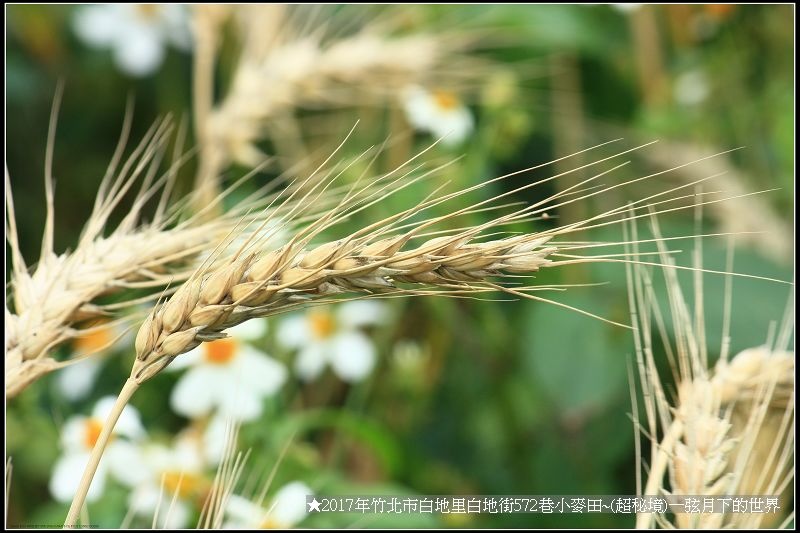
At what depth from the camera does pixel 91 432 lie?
2.57ft

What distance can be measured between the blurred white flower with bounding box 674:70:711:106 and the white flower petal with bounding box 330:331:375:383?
0.74 meters

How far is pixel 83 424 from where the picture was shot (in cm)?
80

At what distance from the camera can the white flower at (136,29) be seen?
1.24m

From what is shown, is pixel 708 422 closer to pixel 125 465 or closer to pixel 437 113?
pixel 125 465

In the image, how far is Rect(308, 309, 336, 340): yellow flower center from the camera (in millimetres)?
1023

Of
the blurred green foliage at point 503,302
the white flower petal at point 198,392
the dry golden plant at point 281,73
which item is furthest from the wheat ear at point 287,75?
the white flower petal at point 198,392

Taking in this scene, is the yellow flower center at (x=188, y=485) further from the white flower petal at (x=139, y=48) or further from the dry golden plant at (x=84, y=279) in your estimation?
the white flower petal at (x=139, y=48)

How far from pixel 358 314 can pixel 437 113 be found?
0.97 ft

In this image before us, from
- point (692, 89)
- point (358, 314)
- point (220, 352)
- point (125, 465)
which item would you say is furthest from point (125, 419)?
point (692, 89)

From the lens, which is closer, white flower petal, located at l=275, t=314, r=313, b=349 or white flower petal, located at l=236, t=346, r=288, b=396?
white flower petal, located at l=236, t=346, r=288, b=396

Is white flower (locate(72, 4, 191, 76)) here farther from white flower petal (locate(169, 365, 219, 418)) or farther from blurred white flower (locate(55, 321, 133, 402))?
white flower petal (locate(169, 365, 219, 418))

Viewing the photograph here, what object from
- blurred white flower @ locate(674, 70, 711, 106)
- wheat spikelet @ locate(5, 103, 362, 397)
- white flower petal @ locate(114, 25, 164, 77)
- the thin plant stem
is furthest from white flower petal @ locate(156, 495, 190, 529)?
blurred white flower @ locate(674, 70, 711, 106)

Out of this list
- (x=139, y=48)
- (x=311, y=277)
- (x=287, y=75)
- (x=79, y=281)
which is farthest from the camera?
(x=139, y=48)

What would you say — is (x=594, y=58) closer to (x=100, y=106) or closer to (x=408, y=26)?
(x=408, y=26)
